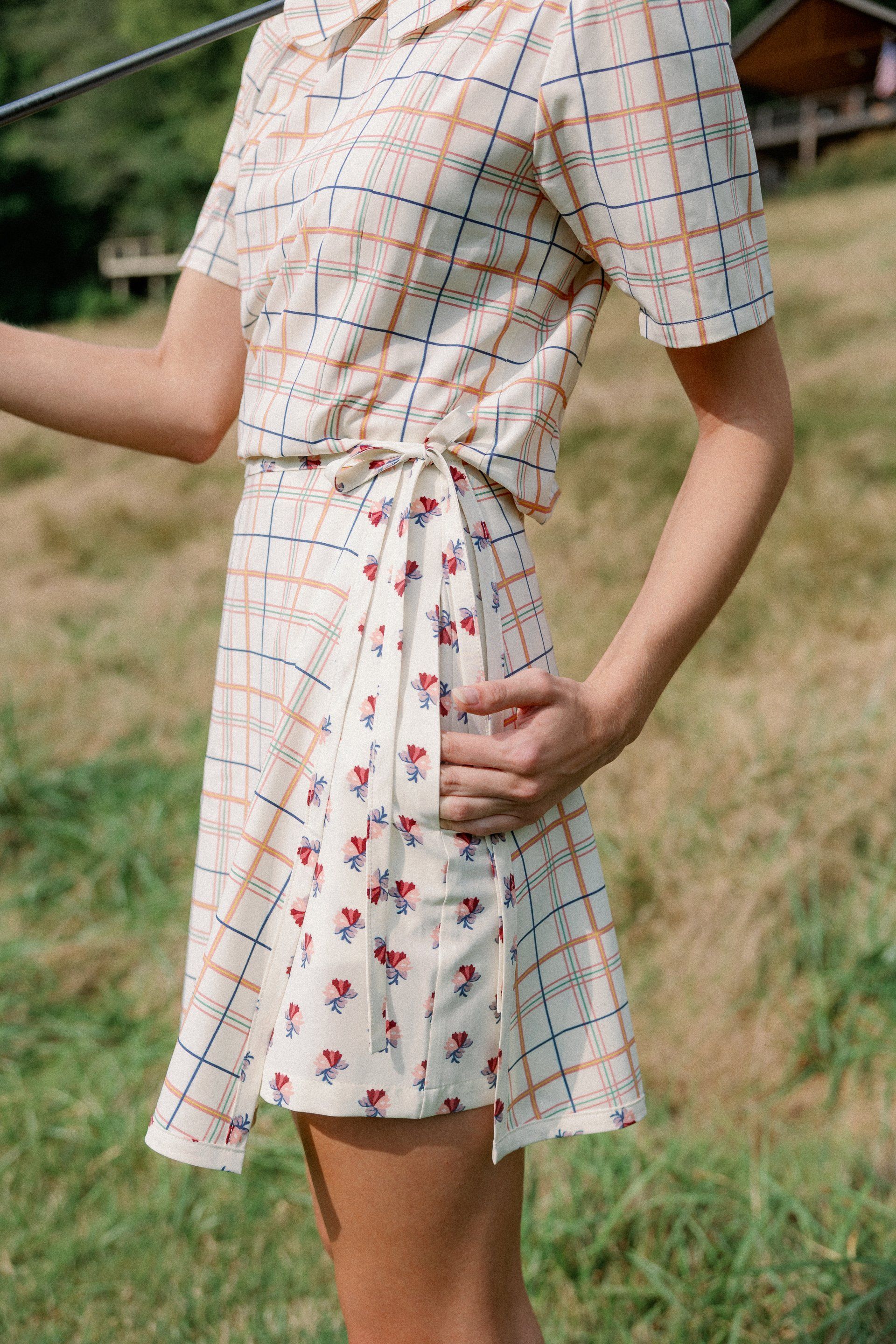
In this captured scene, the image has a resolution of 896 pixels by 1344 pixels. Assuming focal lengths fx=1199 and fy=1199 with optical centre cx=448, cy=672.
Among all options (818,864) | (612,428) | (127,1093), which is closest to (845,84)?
(818,864)

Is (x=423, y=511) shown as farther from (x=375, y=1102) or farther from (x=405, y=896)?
(x=375, y=1102)

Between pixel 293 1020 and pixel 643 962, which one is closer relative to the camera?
pixel 293 1020

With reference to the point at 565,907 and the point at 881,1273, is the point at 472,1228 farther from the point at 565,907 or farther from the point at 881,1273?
the point at 881,1273

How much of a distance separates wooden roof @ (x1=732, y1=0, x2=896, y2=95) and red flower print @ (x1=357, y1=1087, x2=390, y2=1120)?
1145mm

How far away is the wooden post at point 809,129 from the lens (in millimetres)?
3293

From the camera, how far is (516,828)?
67 cm

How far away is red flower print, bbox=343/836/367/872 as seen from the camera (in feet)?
2.13

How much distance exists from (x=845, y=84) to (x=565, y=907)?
1541 millimetres

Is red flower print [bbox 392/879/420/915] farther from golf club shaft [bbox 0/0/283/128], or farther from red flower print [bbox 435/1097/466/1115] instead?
golf club shaft [bbox 0/0/283/128]

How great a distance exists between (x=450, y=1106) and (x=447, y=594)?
0.28m

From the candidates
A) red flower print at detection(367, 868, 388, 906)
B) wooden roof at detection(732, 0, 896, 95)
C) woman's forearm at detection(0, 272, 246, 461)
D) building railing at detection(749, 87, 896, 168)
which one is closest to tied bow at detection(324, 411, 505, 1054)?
red flower print at detection(367, 868, 388, 906)

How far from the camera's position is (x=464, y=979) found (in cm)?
66

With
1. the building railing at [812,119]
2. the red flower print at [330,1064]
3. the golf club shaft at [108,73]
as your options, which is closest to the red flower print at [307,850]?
the red flower print at [330,1064]

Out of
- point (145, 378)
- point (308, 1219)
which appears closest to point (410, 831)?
point (145, 378)
